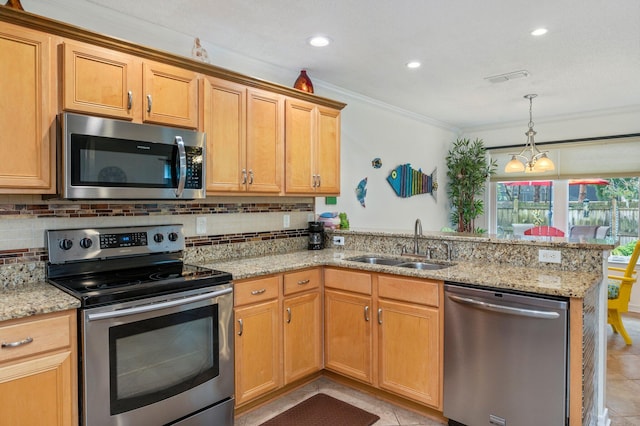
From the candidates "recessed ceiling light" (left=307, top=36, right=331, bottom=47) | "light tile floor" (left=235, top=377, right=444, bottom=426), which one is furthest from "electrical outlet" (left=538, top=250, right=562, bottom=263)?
"recessed ceiling light" (left=307, top=36, right=331, bottom=47)

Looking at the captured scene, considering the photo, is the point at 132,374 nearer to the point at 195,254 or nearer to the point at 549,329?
the point at 195,254

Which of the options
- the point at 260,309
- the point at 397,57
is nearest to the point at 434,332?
the point at 260,309

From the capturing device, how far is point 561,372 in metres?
1.94

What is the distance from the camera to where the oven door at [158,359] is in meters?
1.82

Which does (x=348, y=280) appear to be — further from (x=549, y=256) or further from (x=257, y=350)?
(x=549, y=256)

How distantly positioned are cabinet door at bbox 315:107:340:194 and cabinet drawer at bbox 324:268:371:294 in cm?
76

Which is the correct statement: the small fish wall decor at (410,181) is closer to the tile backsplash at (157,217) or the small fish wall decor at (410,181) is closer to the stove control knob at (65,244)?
the tile backsplash at (157,217)

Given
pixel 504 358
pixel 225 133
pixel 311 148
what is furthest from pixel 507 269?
pixel 225 133

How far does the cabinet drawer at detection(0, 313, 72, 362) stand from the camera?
160cm

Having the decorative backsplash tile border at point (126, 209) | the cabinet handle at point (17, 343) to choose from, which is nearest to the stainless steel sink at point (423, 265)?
the decorative backsplash tile border at point (126, 209)

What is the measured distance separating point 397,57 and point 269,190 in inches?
61.0

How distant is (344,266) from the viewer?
111 inches

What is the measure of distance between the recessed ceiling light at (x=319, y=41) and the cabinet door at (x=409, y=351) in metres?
1.90

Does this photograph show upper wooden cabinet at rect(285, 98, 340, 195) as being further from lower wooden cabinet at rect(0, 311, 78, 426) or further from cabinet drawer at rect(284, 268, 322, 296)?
lower wooden cabinet at rect(0, 311, 78, 426)
